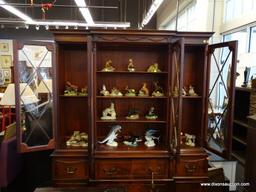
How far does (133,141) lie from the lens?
273 cm

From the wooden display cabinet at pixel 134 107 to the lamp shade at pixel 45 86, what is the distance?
0.16m

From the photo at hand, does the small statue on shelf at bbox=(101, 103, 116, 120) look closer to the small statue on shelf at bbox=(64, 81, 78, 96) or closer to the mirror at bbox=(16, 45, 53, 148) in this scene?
the small statue on shelf at bbox=(64, 81, 78, 96)

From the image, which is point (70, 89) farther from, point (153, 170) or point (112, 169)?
point (153, 170)

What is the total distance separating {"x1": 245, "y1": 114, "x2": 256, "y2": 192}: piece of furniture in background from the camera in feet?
6.88

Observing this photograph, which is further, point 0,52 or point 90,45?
point 0,52

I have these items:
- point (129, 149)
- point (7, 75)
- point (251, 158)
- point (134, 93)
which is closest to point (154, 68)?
point (134, 93)

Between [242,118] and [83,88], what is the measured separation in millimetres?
2082

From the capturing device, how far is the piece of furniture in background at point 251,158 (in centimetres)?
210

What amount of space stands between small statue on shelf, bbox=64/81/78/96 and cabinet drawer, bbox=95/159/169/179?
85cm

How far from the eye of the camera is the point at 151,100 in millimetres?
2900

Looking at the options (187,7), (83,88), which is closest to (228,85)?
(83,88)

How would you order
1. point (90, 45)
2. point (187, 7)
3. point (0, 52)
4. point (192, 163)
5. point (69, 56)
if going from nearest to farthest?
point (90, 45)
point (192, 163)
point (69, 56)
point (187, 7)
point (0, 52)

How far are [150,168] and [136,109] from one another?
770 mm

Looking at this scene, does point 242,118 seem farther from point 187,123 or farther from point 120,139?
point 120,139
